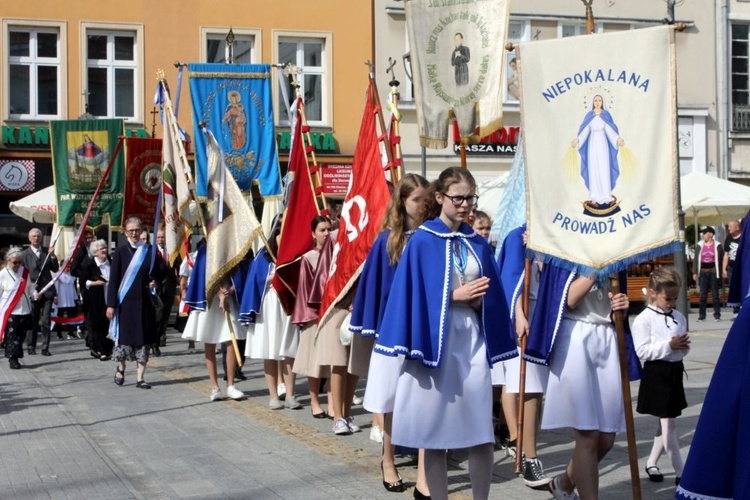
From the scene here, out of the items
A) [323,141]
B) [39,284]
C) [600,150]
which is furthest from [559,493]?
[323,141]

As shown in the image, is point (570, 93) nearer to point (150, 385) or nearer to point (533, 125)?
point (533, 125)

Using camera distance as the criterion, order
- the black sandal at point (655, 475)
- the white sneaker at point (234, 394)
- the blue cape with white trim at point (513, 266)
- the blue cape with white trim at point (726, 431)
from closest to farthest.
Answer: the blue cape with white trim at point (726, 431)
the black sandal at point (655, 475)
the blue cape with white trim at point (513, 266)
the white sneaker at point (234, 394)

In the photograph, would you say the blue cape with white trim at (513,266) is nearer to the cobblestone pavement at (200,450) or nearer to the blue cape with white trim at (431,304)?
the cobblestone pavement at (200,450)

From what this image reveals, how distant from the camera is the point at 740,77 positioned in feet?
104

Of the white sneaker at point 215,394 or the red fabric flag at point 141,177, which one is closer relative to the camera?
the white sneaker at point 215,394

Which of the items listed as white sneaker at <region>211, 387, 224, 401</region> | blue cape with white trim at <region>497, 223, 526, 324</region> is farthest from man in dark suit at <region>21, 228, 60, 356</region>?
blue cape with white trim at <region>497, 223, 526, 324</region>

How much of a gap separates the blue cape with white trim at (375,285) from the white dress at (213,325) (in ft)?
15.0

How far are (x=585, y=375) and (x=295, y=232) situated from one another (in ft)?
17.3

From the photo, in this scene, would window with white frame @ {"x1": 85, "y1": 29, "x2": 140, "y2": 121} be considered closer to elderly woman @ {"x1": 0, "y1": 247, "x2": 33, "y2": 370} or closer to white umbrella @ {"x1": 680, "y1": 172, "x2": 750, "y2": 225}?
elderly woman @ {"x1": 0, "y1": 247, "x2": 33, "y2": 370}

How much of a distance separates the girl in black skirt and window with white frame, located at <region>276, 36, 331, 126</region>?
21.7 m

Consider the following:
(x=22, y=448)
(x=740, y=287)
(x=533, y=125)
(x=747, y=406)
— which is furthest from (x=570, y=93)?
(x=22, y=448)

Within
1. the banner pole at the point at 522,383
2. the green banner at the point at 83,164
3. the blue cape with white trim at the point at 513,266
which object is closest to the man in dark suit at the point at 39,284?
the green banner at the point at 83,164

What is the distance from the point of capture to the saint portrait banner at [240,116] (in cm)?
1507

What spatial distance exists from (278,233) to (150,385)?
3.00 m
